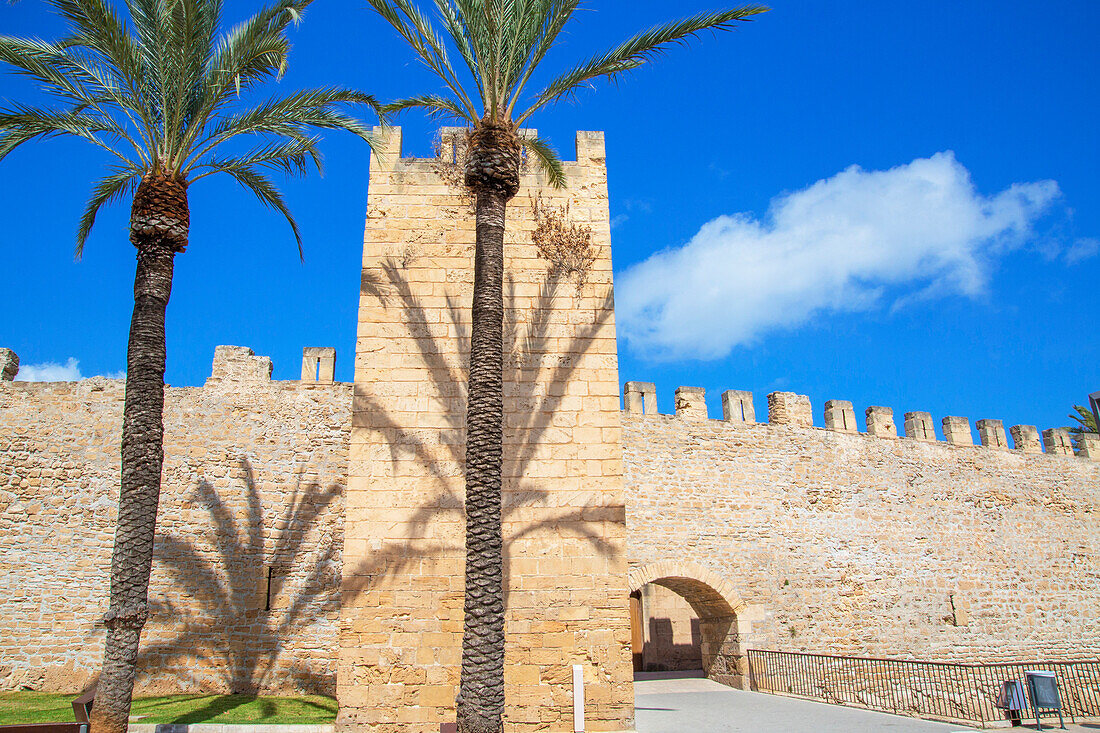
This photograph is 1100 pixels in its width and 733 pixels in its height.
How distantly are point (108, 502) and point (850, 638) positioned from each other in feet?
49.0

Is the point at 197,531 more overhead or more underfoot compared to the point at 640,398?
more underfoot

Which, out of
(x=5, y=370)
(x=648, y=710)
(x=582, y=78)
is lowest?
(x=648, y=710)

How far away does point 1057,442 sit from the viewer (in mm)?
20359

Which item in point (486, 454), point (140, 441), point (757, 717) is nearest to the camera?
point (486, 454)

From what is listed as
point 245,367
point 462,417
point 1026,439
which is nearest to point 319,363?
point 245,367

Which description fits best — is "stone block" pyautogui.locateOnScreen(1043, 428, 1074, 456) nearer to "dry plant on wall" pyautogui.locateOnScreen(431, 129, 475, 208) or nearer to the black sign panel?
the black sign panel

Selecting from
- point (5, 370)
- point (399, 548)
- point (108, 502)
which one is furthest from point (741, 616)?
point (5, 370)

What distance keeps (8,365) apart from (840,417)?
17574mm

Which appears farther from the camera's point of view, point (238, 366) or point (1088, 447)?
point (1088, 447)

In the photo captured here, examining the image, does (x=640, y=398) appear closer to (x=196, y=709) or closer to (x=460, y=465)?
(x=460, y=465)

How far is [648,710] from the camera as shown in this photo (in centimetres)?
1053

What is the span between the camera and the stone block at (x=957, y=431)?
18.8 metres

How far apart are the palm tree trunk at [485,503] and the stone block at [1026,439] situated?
60.6 feet

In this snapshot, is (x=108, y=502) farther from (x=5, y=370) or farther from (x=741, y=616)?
(x=741, y=616)
